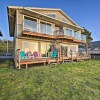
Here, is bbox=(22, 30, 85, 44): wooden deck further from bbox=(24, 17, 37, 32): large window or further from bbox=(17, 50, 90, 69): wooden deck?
bbox=(17, 50, 90, 69): wooden deck

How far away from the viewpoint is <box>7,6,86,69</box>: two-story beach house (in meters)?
17.5

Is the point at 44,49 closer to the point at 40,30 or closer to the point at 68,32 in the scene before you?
the point at 40,30

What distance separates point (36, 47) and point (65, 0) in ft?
28.8

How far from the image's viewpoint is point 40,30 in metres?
19.1

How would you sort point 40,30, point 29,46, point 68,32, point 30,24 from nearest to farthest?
point 30,24 → point 29,46 → point 40,30 → point 68,32

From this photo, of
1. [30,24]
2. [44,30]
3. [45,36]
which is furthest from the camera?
[44,30]

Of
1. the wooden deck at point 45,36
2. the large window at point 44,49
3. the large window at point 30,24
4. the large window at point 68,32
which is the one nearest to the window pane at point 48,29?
the wooden deck at point 45,36

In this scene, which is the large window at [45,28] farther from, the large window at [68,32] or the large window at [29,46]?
the large window at [68,32]

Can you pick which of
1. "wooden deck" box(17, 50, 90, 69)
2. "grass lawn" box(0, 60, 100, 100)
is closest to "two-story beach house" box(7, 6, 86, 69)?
"wooden deck" box(17, 50, 90, 69)

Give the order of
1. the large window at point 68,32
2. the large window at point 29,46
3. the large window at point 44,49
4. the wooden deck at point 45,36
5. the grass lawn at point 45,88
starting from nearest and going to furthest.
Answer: the grass lawn at point 45,88, the wooden deck at point 45,36, the large window at point 29,46, the large window at point 44,49, the large window at point 68,32

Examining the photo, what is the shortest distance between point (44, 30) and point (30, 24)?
2430 millimetres

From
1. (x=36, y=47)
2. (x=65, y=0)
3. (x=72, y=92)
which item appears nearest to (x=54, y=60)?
(x=36, y=47)

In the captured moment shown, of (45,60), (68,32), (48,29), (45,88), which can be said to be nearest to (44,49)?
(48,29)

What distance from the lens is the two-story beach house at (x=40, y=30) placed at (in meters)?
17.5
